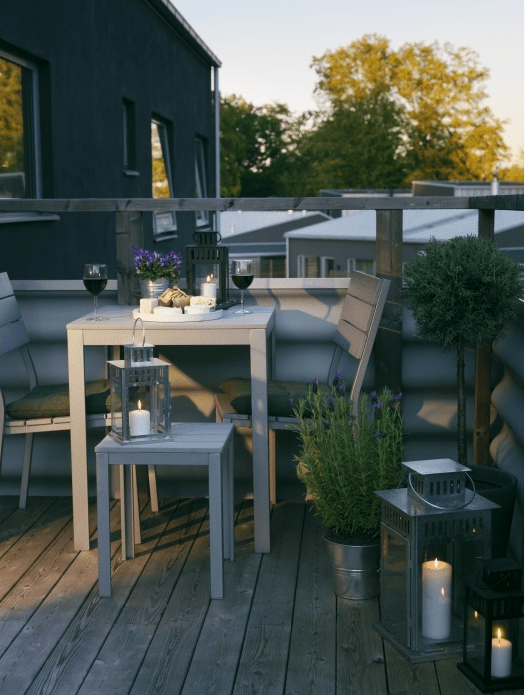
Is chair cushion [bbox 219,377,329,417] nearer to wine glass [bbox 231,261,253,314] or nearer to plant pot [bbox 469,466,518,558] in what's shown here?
wine glass [bbox 231,261,253,314]

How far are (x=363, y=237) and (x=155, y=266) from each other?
915 inches

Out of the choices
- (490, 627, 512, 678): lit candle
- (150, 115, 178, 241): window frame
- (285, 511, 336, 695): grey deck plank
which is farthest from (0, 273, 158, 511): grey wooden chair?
(150, 115, 178, 241): window frame

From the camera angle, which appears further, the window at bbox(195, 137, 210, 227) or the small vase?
the window at bbox(195, 137, 210, 227)

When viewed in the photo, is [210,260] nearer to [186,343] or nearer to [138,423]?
[186,343]

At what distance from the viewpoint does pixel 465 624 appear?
2.84 m

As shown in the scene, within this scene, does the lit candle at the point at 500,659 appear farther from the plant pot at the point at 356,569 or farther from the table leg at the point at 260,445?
the table leg at the point at 260,445

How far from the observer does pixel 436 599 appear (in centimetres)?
290

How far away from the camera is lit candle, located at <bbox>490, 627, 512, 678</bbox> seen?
2.77 metres

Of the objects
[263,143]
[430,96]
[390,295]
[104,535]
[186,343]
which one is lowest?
[104,535]

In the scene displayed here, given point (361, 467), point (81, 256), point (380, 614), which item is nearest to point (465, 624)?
point (380, 614)

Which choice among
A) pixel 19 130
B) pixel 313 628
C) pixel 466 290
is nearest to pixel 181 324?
pixel 466 290

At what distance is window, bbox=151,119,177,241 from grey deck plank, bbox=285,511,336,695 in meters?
7.54

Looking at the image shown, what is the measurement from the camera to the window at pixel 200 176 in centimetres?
1419

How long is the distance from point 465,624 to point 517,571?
0.75 ft
